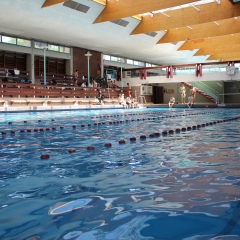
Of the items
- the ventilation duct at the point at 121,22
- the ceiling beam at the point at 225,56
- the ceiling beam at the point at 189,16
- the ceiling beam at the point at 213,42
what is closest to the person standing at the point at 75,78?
the ceiling beam at the point at 189,16

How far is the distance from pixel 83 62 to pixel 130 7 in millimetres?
11690

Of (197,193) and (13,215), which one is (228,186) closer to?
(197,193)

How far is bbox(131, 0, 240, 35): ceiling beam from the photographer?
19.4 m

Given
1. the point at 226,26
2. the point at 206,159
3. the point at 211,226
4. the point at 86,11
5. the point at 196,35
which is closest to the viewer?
the point at 211,226

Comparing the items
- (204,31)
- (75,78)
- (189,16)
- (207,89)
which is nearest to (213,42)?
(207,89)

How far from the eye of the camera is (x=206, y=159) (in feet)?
13.2

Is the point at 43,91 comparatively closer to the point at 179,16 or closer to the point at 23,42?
the point at 23,42

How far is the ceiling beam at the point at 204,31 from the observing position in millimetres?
23703

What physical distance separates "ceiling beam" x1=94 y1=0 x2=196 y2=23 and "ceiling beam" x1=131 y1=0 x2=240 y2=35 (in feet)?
12.5

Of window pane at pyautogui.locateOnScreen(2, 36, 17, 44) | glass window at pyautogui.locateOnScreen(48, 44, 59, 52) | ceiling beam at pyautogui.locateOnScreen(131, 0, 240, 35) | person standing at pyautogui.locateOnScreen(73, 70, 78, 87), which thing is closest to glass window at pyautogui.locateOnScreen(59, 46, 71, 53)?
glass window at pyautogui.locateOnScreen(48, 44, 59, 52)

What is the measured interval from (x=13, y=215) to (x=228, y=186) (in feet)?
5.57

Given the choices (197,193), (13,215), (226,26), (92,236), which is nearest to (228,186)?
(197,193)

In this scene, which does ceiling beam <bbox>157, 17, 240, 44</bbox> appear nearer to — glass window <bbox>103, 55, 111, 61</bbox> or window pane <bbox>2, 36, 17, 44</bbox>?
glass window <bbox>103, 55, 111, 61</bbox>

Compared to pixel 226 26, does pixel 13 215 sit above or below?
below
